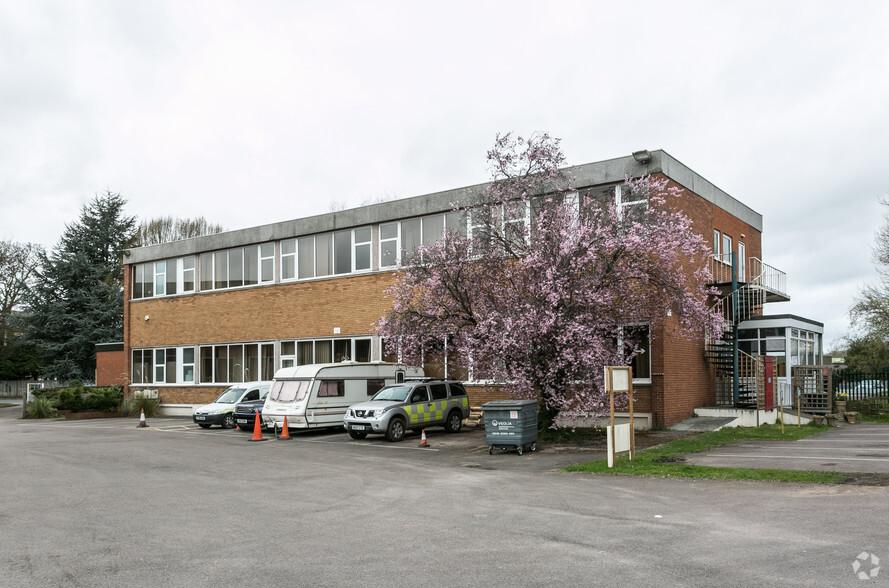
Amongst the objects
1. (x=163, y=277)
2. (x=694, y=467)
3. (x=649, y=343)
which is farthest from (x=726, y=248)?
(x=163, y=277)

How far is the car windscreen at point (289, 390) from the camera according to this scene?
74.2 feet

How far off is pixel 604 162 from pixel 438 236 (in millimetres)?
6721

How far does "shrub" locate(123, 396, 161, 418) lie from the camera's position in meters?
34.8

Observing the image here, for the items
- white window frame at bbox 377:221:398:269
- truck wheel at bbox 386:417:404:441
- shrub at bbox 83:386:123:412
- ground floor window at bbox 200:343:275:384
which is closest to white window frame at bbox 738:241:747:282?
white window frame at bbox 377:221:398:269

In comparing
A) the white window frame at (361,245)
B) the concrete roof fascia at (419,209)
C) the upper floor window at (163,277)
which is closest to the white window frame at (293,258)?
the concrete roof fascia at (419,209)

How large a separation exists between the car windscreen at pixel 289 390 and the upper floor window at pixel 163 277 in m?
14.8

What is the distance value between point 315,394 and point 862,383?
23363 mm

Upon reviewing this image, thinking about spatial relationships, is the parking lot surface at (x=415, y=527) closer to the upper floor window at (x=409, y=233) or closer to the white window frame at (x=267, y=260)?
the upper floor window at (x=409, y=233)

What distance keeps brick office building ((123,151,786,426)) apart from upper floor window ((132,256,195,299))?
61 mm

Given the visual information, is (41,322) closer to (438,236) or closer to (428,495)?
(438,236)

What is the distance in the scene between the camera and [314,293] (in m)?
30.5

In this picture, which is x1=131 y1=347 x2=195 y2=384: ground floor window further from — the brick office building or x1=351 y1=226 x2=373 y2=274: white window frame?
x1=351 y1=226 x2=373 y2=274: white window frame

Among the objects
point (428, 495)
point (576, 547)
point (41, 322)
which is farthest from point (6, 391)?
point (576, 547)

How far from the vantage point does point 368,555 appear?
7.47 meters
